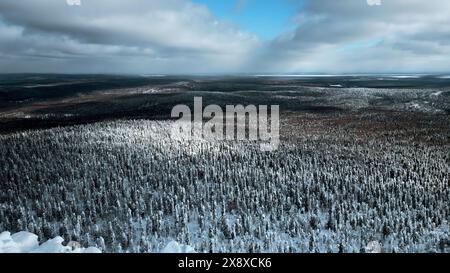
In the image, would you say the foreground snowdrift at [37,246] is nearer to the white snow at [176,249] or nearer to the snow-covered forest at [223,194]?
the white snow at [176,249]

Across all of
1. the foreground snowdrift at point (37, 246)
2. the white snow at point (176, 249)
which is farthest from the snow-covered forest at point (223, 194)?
the white snow at point (176, 249)

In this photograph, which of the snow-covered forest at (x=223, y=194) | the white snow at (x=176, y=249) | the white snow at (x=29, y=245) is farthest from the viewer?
the snow-covered forest at (x=223, y=194)

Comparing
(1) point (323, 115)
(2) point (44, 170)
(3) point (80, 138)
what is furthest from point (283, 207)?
(1) point (323, 115)

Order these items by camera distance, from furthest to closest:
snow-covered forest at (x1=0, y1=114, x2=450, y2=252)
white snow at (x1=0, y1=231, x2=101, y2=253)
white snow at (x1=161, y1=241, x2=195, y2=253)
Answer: snow-covered forest at (x1=0, y1=114, x2=450, y2=252) < white snow at (x1=161, y1=241, x2=195, y2=253) < white snow at (x1=0, y1=231, x2=101, y2=253)

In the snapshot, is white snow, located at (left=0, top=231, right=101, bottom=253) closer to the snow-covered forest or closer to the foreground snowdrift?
the foreground snowdrift


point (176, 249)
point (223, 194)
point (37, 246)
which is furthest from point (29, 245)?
point (223, 194)

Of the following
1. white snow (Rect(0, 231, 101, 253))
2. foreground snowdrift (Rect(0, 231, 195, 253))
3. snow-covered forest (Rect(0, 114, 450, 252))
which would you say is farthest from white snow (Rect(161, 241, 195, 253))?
white snow (Rect(0, 231, 101, 253))
